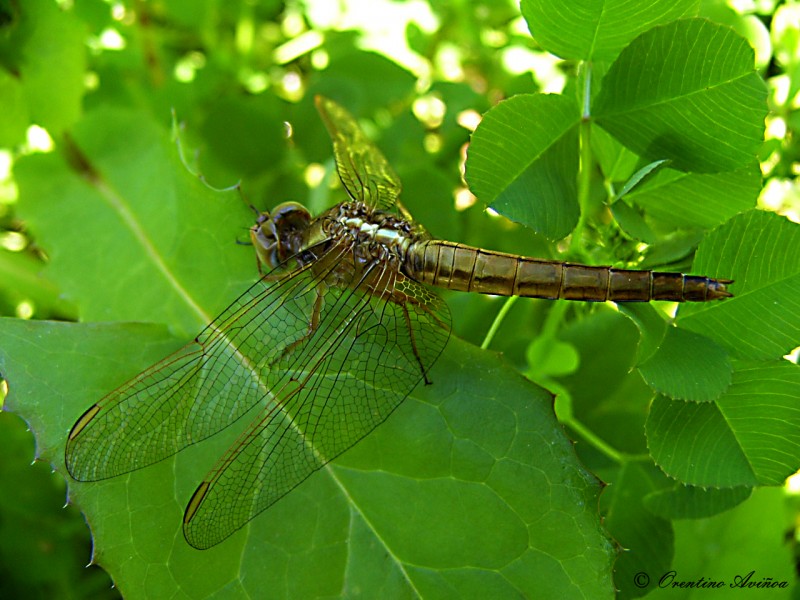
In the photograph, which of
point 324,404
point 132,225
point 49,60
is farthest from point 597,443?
point 49,60

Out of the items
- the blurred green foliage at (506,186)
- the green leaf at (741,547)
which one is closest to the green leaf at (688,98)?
the blurred green foliage at (506,186)

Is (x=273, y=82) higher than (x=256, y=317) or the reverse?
higher

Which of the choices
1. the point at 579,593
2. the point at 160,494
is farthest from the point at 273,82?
the point at 579,593

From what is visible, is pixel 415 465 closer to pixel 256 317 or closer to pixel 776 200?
pixel 256 317

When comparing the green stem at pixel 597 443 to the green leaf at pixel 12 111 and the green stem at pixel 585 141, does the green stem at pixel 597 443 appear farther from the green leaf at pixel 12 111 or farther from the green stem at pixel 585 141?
the green leaf at pixel 12 111

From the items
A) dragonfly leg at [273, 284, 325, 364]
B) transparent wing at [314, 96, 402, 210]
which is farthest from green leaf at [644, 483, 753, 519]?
transparent wing at [314, 96, 402, 210]

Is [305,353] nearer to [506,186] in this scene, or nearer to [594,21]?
[506,186]
